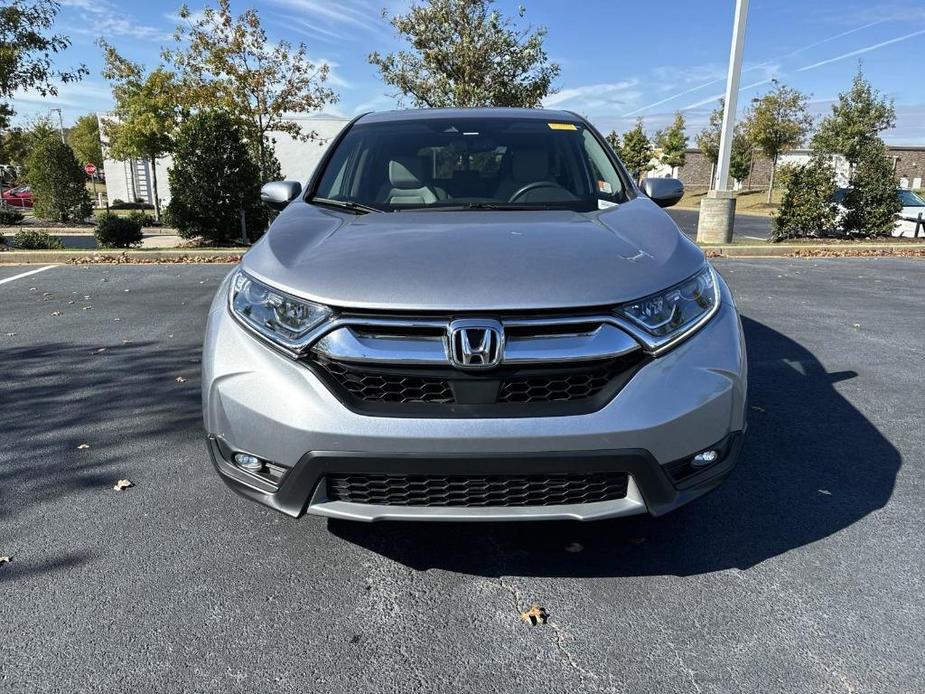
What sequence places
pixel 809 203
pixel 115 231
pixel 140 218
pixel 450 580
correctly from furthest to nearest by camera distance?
pixel 140 218 → pixel 809 203 → pixel 115 231 → pixel 450 580

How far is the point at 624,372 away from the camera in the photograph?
2.15m

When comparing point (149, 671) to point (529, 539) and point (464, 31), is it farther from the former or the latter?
point (464, 31)

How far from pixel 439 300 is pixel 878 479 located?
97.5 inches

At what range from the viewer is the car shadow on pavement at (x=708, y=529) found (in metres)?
2.60

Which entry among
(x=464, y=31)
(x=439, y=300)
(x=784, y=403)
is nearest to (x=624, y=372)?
(x=439, y=300)

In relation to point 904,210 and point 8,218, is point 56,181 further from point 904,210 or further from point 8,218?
point 904,210

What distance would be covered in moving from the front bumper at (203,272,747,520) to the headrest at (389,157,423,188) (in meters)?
1.41

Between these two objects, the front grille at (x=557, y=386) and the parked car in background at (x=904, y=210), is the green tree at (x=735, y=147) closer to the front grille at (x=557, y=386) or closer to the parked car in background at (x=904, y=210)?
the parked car in background at (x=904, y=210)

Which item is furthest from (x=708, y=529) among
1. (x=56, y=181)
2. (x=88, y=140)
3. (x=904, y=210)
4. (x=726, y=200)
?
(x=88, y=140)

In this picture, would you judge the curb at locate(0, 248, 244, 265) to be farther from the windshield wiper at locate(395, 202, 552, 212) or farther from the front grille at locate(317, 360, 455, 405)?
the front grille at locate(317, 360, 455, 405)

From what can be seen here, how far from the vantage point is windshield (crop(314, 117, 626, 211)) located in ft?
10.9

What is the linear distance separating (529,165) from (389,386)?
186cm

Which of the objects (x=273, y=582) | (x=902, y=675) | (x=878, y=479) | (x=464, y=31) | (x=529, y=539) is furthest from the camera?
(x=464, y=31)

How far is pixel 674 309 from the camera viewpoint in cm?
228
